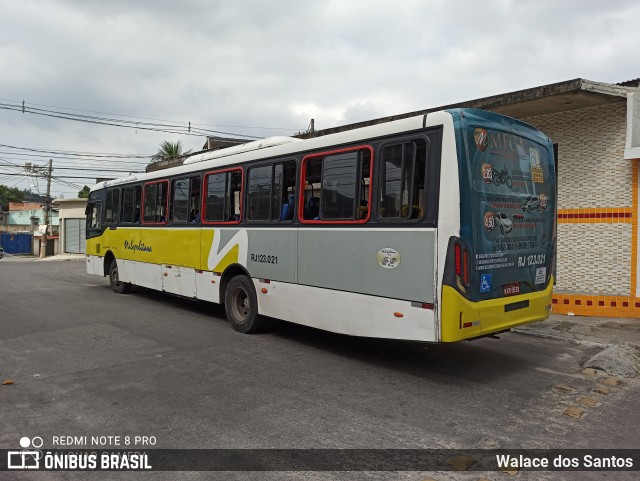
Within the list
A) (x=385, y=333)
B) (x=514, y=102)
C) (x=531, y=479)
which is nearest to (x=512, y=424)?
(x=531, y=479)

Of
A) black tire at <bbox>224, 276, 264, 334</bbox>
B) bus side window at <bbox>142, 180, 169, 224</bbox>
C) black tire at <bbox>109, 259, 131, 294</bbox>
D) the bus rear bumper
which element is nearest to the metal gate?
black tire at <bbox>109, 259, 131, 294</bbox>

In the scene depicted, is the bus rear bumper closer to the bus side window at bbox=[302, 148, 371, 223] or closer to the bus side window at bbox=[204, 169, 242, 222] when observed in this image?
the bus side window at bbox=[302, 148, 371, 223]

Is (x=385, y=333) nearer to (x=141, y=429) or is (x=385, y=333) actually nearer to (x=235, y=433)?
(x=235, y=433)

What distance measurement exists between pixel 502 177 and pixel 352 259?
6.63ft

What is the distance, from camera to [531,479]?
11.4 feet

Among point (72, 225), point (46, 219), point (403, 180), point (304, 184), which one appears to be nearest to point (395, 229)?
point (403, 180)

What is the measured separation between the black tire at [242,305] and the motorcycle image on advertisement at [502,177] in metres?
4.14

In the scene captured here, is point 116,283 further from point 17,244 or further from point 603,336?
point 17,244

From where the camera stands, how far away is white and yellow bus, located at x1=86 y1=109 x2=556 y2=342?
5.17 metres

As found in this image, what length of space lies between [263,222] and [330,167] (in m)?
1.69

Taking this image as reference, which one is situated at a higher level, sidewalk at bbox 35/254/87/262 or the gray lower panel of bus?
the gray lower panel of bus

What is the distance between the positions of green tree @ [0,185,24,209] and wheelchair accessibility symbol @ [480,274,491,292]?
91.9 metres

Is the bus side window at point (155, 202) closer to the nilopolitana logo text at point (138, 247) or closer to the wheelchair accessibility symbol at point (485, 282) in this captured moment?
the nilopolitana logo text at point (138, 247)

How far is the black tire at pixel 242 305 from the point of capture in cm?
787
